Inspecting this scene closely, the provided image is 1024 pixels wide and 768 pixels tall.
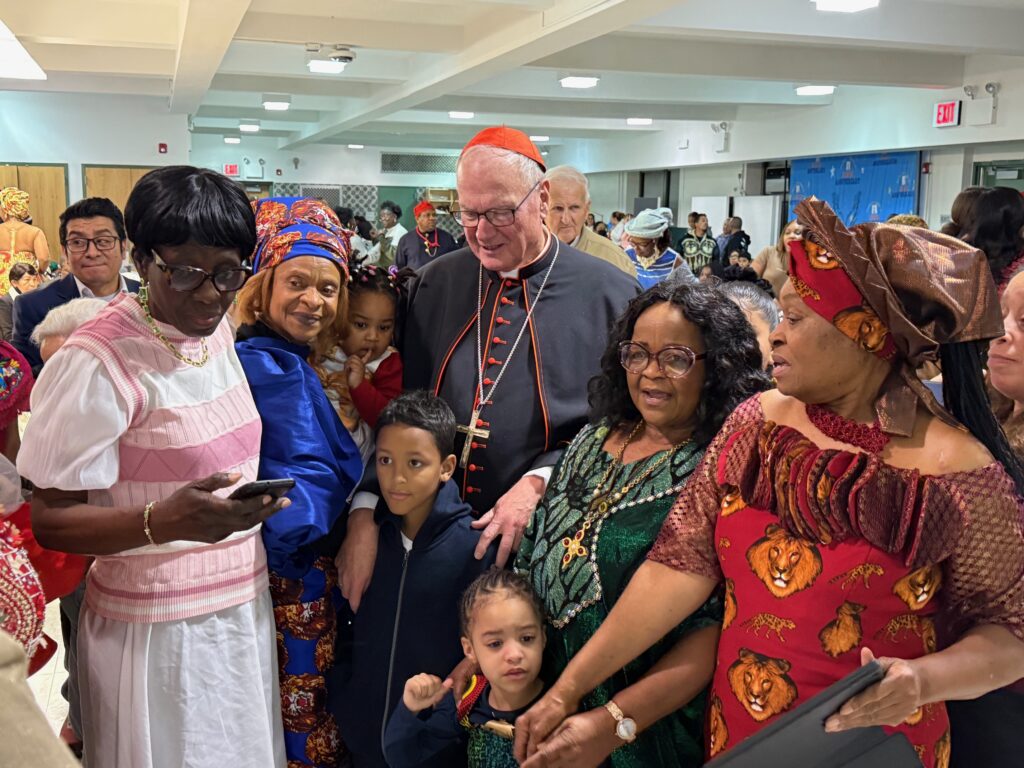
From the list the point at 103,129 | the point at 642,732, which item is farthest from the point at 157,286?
the point at 103,129

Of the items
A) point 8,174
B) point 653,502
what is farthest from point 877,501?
point 8,174

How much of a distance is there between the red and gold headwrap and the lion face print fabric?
25 centimetres

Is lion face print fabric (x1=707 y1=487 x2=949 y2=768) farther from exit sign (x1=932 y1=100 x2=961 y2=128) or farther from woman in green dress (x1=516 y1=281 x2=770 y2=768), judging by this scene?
exit sign (x1=932 y1=100 x2=961 y2=128)

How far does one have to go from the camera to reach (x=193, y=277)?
1779 millimetres

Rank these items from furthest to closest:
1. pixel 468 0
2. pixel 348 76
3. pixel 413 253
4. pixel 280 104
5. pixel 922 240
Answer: pixel 280 104 < pixel 348 76 < pixel 413 253 < pixel 468 0 < pixel 922 240

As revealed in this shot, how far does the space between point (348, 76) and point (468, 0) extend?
427 centimetres

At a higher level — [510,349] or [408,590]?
[510,349]

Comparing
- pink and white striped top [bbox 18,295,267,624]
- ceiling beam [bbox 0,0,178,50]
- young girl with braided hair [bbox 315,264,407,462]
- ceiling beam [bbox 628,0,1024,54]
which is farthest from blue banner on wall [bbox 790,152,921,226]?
pink and white striped top [bbox 18,295,267,624]

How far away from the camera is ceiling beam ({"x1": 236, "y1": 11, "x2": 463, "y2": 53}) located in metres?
7.84

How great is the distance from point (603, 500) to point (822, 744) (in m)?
1.02

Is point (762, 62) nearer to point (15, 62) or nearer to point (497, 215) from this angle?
point (15, 62)

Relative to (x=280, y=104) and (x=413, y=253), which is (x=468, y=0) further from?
(x=280, y=104)

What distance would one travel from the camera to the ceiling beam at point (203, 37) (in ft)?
20.1

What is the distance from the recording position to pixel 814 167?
14.4 m
